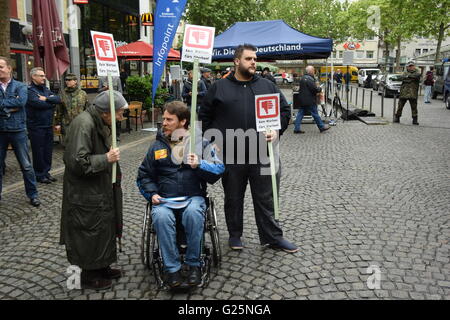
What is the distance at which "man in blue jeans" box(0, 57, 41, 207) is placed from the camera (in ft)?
19.0

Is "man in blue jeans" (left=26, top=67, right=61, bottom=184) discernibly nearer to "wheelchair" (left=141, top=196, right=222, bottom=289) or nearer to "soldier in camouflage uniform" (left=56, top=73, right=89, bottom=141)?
"soldier in camouflage uniform" (left=56, top=73, right=89, bottom=141)

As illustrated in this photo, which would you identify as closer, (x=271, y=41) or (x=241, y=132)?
(x=241, y=132)

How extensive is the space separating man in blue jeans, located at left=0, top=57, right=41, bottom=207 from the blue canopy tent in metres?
8.41

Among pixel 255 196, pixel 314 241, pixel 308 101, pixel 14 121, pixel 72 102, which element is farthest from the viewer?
pixel 308 101

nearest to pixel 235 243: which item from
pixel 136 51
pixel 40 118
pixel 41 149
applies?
pixel 41 149

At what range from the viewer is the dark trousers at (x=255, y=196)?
4258mm

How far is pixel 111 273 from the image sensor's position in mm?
3797

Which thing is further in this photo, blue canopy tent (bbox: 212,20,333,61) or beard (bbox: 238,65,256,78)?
blue canopy tent (bbox: 212,20,333,61)

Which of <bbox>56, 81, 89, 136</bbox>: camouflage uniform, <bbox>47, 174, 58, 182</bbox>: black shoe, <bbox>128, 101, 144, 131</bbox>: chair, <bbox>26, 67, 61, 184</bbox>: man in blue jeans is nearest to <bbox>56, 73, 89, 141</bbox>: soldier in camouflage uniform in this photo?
<bbox>56, 81, 89, 136</bbox>: camouflage uniform

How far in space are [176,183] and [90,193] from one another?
69 cm

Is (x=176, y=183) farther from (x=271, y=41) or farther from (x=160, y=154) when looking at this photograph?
(x=271, y=41)

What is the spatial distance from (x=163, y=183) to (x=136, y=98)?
10983 millimetres

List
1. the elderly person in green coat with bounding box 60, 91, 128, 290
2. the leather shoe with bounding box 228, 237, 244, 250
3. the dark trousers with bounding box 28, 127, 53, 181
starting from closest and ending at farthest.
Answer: the elderly person in green coat with bounding box 60, 91, 128, 290 < the leather shoe with bounding box 228, 237, 244, 250 < the dark trousers with bounding box 28, 127, 53, 181

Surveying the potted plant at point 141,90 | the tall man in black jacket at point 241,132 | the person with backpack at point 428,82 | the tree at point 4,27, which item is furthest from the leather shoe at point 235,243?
the person with backpack at point 428,82
